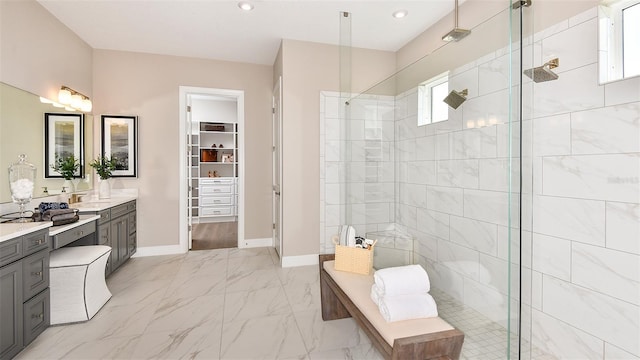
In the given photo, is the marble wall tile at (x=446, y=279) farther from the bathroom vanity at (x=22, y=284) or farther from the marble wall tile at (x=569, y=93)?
the bathroom vanity at (x=22, y=284)

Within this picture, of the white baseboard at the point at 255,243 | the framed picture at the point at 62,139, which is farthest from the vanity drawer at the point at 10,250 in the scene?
the white baseboard at the point at 255,243

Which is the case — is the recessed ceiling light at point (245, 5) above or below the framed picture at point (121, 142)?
above

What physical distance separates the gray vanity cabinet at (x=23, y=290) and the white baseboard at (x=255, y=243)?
95.3 inches

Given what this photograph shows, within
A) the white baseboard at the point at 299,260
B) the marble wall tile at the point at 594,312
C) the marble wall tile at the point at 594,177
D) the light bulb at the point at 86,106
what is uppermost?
the light bulb at the point at 86,106

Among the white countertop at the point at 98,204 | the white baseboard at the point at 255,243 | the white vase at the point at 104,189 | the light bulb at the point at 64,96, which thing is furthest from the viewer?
the white baseboard at the point at 255,243

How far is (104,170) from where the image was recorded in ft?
12.2

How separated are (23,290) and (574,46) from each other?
12.1 feet

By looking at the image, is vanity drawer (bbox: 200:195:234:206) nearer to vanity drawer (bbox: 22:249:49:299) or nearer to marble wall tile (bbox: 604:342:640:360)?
vanity drawer (bbox: 22:249:49:299)

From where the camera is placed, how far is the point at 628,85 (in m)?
1.48

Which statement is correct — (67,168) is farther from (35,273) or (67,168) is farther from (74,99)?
(35,273)

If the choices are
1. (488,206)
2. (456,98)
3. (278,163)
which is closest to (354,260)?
(488,206)

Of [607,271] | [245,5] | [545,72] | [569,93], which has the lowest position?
[607,271]

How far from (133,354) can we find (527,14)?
3.03 meters

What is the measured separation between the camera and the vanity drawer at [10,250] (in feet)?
5.74
